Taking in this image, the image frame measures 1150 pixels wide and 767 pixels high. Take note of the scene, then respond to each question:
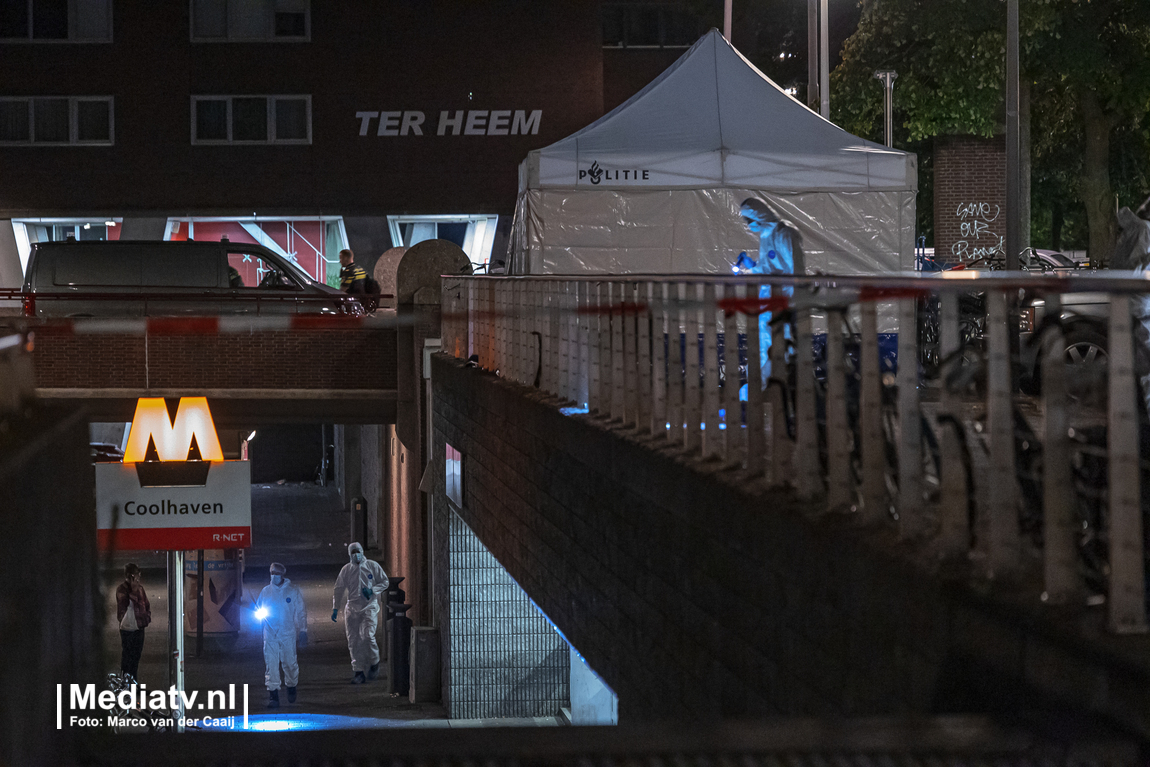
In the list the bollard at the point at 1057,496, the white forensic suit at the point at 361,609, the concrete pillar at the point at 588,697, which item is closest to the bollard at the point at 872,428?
the bollard at the point at 1057,496

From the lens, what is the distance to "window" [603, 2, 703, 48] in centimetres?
3219

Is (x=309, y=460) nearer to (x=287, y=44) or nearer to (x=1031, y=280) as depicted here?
(x=287, y=44)

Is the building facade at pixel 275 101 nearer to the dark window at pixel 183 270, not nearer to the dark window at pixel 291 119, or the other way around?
the dark window at pixel 291 119

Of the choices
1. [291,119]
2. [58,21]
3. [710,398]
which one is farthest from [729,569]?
[58,21]

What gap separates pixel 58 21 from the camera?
2938cm

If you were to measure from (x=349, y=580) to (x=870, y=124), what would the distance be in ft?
53.2

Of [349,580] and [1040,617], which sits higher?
[1040,617]

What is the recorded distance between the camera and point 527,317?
11.1 m

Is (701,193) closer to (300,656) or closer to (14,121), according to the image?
(300,656)

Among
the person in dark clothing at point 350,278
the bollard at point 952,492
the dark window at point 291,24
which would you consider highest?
the dark window at point 291,24

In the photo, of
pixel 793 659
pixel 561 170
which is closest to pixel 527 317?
pixel 561 170

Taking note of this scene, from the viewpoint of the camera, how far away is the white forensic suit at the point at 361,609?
1855 centimetres

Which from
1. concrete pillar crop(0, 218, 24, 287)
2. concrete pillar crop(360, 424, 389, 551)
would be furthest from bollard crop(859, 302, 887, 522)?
concrete pillar crop(0, 218, 24, 287)

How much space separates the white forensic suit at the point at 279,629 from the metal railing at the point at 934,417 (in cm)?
1000
